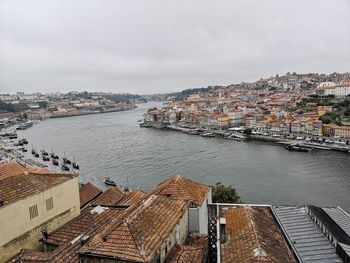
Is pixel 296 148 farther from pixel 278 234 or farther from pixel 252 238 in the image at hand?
pixel 252 238

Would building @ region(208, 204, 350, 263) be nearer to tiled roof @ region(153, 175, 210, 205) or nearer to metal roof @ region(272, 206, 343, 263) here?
metal roof @ region(272, 206, 343, 263)

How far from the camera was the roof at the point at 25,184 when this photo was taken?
6.61 meters

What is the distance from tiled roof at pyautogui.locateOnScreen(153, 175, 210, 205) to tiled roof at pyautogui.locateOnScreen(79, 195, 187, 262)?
1.00 m

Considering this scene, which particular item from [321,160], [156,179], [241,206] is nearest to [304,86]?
[321,160]

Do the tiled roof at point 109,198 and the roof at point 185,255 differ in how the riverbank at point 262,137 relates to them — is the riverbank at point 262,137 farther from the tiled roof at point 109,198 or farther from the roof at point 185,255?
the roof at point 185,255

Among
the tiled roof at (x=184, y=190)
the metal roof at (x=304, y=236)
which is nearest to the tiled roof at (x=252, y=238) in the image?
the metal roof at (x=304, y=236)

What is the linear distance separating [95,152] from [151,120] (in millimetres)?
29192

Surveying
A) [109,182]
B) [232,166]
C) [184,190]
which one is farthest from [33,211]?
[232,166]

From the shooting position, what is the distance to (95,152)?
33719 mm

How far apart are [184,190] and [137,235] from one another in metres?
2.49

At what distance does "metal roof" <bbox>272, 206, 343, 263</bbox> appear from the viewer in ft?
18.6

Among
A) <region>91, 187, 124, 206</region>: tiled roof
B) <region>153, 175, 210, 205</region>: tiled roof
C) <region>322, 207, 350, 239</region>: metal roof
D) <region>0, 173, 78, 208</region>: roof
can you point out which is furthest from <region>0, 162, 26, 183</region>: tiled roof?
<region>322, 207, 350, 239</region>: metal roof

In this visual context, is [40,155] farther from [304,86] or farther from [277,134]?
[304,86]

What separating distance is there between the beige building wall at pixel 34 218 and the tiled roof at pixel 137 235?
2.14 metres
